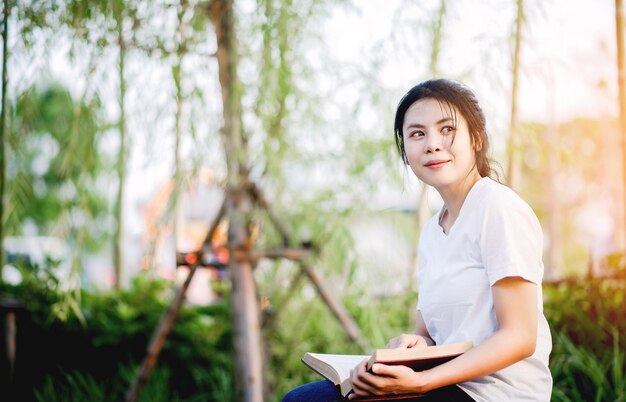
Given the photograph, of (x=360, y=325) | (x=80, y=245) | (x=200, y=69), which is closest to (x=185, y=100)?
(x=200, y=69)

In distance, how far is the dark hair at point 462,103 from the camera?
1.44m

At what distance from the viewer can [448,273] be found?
141cm

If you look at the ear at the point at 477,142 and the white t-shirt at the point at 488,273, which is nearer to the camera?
the white t-shirt at the point at 488,273

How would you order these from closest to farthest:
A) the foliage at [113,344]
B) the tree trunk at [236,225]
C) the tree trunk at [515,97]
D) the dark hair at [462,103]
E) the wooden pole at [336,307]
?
the dark hair at [462,103], the tree trunk at [515,97], the tree trunk at [236,225], the wooden pole at [336,307], the foliage at [113,344]

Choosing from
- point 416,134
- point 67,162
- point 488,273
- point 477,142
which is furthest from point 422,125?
point 67,162

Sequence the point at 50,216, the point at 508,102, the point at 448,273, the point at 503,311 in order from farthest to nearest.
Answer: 1. the point at 50,216
2. the point at 508,102
3. the point at 448,273
4. the point at 503,311

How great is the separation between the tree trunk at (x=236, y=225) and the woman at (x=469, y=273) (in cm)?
135

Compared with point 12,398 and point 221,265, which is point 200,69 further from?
point 12,398

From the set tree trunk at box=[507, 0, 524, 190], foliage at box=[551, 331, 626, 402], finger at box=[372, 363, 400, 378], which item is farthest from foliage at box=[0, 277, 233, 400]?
Answer: finger at box=[372, 363, 400, 378]

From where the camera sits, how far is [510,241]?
1.30 metres

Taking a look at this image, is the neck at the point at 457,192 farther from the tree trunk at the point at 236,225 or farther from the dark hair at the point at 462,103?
the tree trunk at the point at 236,225

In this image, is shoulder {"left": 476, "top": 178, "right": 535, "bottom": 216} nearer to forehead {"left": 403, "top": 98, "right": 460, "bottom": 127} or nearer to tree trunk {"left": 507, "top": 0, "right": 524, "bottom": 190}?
forehead {"left": 403, "top": 98, "right": 460, "bottom": 127}

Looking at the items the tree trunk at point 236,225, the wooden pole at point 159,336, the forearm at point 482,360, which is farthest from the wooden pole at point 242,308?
the forearm at point 482,360

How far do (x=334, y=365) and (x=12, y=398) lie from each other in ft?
8.51
